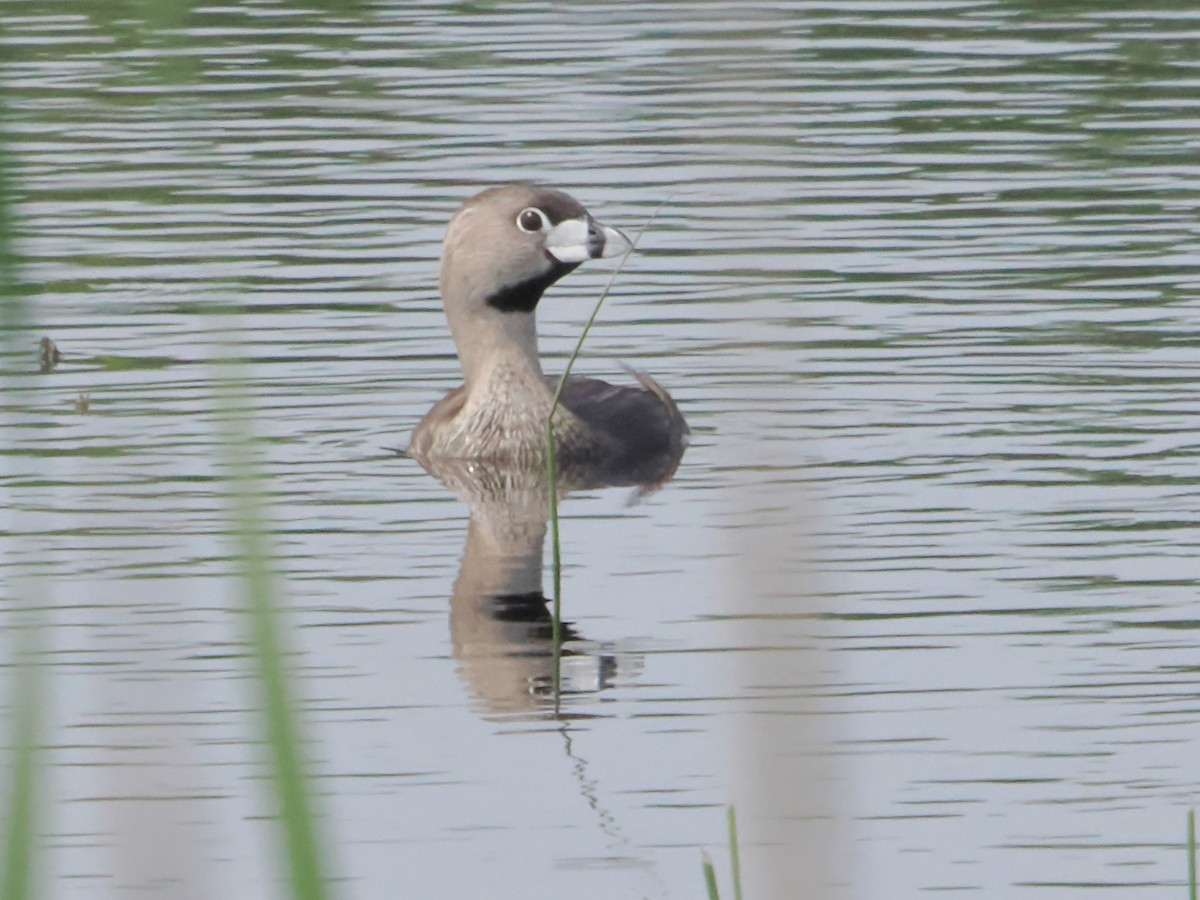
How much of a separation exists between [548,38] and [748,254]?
19280 mm

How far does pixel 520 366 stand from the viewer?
10.4 m

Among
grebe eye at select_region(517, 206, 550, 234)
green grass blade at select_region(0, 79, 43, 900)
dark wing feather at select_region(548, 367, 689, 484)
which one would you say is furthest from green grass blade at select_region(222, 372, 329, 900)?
grebe eye at select_region(517, 206, 550, 234)

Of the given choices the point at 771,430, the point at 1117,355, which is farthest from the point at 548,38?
the point at 771,430

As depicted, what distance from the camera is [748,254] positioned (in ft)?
6.94

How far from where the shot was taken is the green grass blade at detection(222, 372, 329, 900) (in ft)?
5.92

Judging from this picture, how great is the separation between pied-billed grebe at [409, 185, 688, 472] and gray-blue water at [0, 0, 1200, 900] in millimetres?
251

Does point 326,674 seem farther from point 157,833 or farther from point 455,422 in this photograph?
point 157,833

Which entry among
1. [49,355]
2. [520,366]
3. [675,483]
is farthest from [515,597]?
[49,355]

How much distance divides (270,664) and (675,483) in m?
7.70

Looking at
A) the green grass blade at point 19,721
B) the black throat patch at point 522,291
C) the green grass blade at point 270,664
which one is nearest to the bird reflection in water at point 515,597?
the black throat patch at point 522,291

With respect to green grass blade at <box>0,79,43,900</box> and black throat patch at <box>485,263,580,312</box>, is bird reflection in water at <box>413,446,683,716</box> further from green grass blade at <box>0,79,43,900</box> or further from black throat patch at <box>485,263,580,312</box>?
green grass blade at <box>0,79,43,900</box>

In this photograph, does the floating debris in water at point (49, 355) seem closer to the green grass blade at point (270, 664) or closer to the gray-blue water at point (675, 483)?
the gray-blue water at point (675, 483)

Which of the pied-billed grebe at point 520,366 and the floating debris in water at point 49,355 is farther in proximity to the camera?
the floating debris in water at point 49,355

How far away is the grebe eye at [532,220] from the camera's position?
10.4 metres
